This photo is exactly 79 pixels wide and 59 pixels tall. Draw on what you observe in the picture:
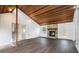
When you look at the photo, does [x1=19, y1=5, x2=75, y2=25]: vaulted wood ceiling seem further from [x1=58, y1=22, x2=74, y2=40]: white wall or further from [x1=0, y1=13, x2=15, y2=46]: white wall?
[x1=0, y1=13, x2=15, y2=46]: white wall

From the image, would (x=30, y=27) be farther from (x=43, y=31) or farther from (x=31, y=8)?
(x=31, y=8)

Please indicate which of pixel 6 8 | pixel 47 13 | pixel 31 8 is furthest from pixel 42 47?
pixel 6 8

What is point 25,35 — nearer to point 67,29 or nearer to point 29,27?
point 29,27

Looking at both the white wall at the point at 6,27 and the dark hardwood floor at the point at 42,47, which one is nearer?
the dark hardwood floor at the point at 42,47

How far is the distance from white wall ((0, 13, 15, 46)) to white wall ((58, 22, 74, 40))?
1.69 metres

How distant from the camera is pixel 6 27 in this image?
3744 millimetres

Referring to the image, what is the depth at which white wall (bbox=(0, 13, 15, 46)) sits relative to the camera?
146 inches

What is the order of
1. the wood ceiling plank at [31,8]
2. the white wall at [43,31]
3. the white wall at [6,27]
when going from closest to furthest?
the wood ceiling plank at [31,8], the white wall at [6,27], the white wall at [43,31]

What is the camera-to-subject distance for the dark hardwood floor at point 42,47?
139 inches

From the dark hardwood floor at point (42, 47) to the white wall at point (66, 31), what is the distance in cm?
15

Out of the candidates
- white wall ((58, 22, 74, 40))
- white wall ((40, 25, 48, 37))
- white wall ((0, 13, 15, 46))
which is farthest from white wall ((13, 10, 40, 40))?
white wall ((58, 22, 74, 40))

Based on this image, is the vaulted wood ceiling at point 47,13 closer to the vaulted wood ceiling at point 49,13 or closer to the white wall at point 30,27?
the vaulted wood ceiling at point 49,13

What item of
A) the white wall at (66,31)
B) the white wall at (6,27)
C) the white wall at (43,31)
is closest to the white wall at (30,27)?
the white wall at (43,31)

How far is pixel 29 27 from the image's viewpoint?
3.81 meters
